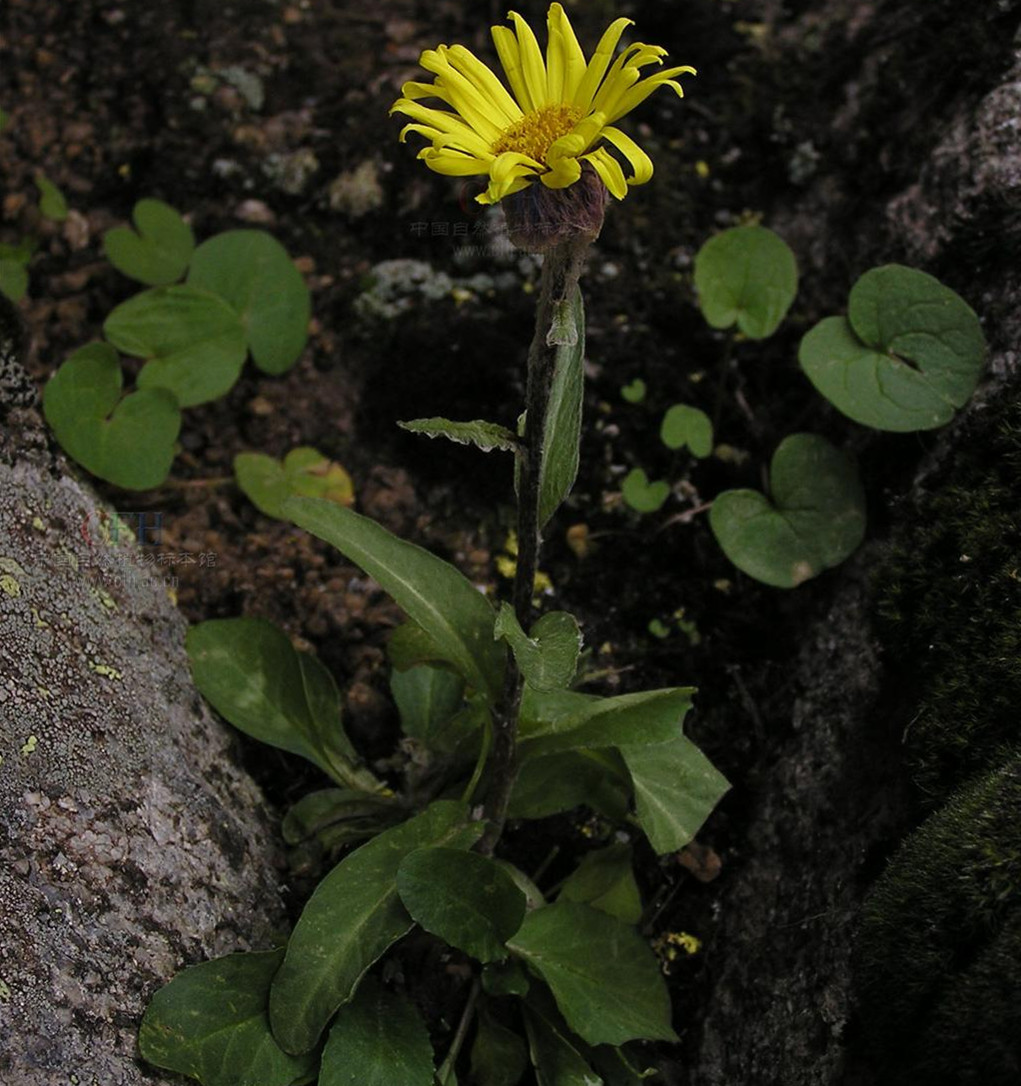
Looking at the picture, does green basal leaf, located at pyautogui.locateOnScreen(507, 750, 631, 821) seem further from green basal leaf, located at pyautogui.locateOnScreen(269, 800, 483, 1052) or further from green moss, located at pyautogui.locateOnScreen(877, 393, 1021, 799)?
green moss, located at pyautogui.locateOnScreen(877, 393, 1021, 799)

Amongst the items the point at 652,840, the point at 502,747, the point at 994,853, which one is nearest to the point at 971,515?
the point at 994,853

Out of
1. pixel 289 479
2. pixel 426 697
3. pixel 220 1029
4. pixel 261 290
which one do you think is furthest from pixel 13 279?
pixel 220 1029

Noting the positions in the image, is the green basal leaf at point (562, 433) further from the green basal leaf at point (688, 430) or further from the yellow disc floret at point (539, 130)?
the green basal leaf at point (688, 430)

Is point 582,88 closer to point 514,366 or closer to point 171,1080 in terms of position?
point 514,366

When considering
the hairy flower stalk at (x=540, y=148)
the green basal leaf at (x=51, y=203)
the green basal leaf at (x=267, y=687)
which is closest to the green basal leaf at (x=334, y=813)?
the green basal leaf at (x=267, y=687)

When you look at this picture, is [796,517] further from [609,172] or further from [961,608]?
[609,172]

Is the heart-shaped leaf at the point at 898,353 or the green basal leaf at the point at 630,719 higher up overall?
the heart-shaped leaf at the point at 898,353

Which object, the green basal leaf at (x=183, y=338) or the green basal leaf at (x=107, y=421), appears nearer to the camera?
the green basal leaf at (x=107, y=421)
